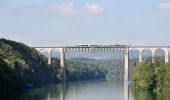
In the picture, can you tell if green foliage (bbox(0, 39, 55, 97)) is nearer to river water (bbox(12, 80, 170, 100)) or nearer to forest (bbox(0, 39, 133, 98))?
forest (bbox(0, 39, 133, 98))

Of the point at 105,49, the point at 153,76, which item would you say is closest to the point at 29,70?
the point at 153,76

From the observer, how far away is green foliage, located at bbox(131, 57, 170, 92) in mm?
77625

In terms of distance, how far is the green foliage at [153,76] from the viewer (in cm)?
7762

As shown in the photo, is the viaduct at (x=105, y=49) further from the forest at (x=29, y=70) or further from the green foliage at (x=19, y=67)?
the green foliage at (x=19, y=67)

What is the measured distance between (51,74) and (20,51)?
1435cm

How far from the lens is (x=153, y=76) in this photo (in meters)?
80.2

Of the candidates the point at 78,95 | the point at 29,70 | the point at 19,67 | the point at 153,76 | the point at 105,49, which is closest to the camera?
the point at 78,95

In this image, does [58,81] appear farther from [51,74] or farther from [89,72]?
[89,72]

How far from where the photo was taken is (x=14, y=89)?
236ft

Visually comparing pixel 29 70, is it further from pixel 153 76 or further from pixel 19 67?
pixel 153 76

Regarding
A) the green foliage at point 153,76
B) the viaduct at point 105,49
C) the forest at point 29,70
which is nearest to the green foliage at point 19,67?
the forest at point 29,70

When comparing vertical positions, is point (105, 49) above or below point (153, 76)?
above

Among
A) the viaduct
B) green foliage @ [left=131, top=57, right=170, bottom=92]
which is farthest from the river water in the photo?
the viaduct

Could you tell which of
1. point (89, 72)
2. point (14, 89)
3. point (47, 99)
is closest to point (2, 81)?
point (47, 99)
